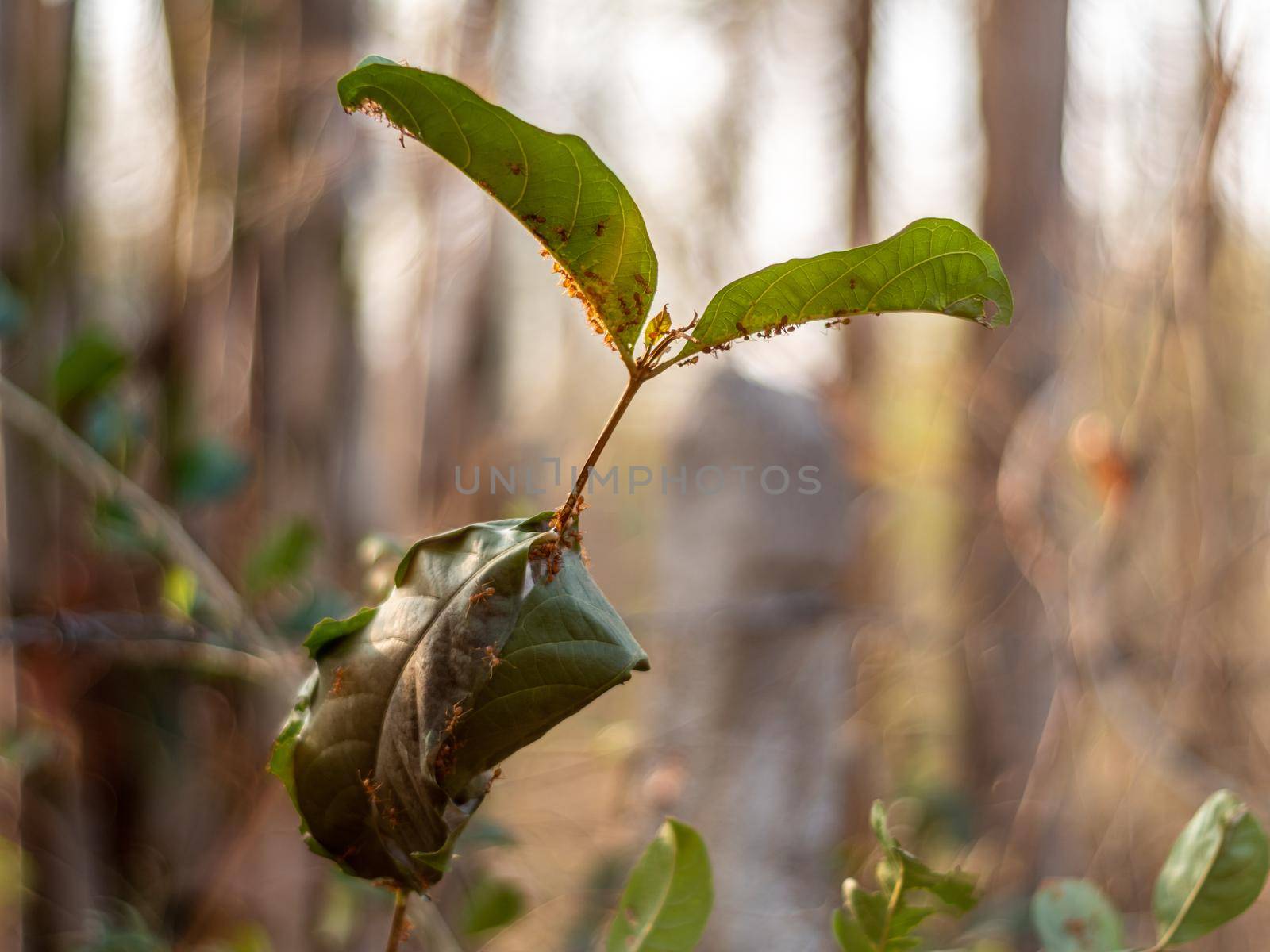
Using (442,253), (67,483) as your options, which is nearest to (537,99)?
(442,253)

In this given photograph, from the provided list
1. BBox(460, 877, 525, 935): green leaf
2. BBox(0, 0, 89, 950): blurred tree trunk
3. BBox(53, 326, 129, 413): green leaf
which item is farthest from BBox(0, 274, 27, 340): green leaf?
BBox(460, 877, 525, 935): green leaf

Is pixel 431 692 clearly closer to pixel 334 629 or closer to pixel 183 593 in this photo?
pixel 334 629

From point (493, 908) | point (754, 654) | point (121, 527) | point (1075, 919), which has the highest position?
point (121, 527)

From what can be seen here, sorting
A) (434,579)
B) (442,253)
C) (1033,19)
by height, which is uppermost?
(1033,19)

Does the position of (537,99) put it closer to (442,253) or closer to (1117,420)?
(442,253)

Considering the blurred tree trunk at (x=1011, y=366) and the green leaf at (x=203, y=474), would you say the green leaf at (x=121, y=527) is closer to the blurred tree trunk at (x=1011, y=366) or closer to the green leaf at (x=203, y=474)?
the green leaf at (x=203, y=474)

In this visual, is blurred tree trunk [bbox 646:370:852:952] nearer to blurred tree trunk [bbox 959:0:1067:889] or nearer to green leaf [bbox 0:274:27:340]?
blurred tree trunk [bbox 959:0:1067:889]

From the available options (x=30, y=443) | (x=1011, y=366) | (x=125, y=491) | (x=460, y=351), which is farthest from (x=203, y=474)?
(x=1011, y=366)
